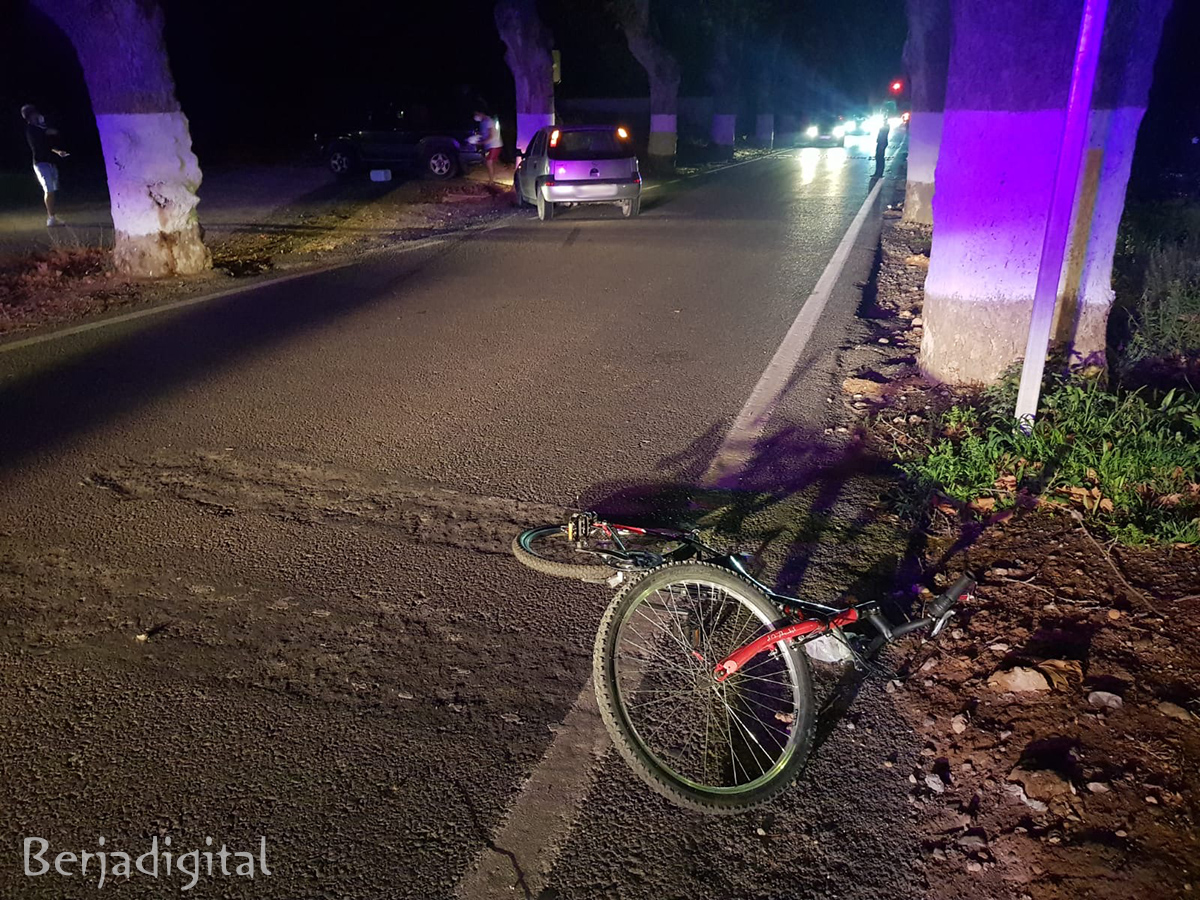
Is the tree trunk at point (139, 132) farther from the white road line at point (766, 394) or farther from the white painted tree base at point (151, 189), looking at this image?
the white road line at point (766, 394)

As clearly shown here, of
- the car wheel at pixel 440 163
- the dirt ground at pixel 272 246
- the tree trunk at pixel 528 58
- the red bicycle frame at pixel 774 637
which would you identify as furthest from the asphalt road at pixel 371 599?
the tree trunk at pixel 528 58

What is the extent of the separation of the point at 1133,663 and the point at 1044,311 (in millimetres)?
2345

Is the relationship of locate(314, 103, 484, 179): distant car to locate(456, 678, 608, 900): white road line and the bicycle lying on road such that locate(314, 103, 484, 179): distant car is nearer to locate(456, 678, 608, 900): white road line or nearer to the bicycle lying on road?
the bicycle lying on road

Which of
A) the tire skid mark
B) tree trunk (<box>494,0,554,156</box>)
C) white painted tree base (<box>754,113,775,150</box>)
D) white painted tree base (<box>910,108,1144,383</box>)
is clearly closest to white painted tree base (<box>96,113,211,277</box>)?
the tire skid mark

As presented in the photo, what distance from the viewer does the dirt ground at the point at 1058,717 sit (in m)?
2.62

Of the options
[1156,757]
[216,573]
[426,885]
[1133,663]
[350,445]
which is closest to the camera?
[426,885]

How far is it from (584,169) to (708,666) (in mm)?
15029

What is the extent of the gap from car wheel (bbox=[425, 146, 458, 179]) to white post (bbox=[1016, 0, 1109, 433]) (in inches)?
800

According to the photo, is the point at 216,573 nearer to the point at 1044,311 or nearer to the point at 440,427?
the point at 440,427

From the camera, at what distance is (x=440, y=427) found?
19.8 ft

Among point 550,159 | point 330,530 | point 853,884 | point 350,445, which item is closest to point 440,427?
point 350,445

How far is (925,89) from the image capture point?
15.6 m

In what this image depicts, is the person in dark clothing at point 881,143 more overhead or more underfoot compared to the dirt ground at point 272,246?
more overhead

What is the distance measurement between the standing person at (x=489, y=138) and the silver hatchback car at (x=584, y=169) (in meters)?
5.95
